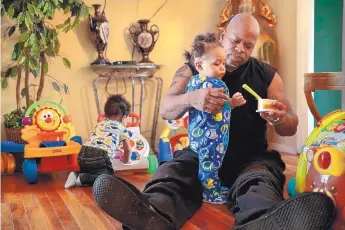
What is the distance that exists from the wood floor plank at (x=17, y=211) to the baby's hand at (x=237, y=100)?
0.96 m

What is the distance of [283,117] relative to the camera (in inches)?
72.8

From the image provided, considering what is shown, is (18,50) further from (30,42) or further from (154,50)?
(154,50)

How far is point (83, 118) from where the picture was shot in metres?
4.11

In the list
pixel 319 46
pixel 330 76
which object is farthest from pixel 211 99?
Answer: pixel 319 46

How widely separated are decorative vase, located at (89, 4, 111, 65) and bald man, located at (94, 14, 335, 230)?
201cm

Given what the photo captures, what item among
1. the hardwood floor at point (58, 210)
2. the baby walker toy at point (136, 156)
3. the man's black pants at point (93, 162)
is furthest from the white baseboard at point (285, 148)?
the man's black pants at point (93, 162)

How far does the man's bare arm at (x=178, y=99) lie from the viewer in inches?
75.0

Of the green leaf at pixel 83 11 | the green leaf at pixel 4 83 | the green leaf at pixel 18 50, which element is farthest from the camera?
the green leaf at pixel 4 83

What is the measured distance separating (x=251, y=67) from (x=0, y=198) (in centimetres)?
149

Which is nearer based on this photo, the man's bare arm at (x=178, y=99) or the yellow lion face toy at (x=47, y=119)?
the man's bare arm at (x=178, y=99)

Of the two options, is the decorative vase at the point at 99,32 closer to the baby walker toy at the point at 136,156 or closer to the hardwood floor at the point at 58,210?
the baby walker toy at the point at 136,156

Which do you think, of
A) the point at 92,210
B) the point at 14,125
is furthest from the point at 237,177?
the point at 14,125

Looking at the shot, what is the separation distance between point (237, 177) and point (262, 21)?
267cm

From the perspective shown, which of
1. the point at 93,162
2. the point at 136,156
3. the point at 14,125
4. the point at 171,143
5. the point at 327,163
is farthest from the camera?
the point at 171,143
